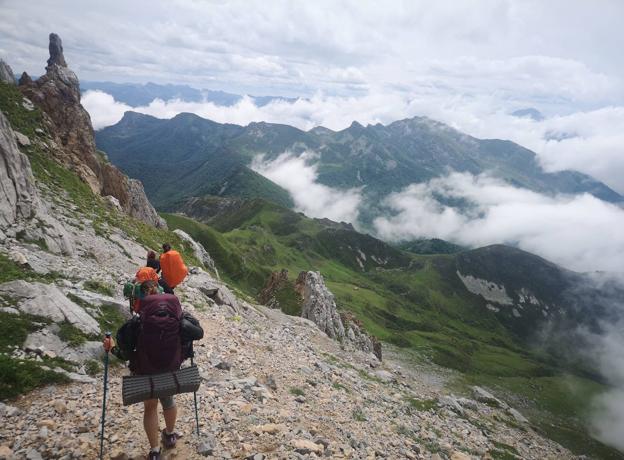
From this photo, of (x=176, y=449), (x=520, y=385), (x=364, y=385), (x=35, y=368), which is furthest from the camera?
(x=520, y=385)

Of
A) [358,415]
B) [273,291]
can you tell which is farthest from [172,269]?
[273,291]

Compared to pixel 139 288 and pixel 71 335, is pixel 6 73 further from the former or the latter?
pixel 139 288

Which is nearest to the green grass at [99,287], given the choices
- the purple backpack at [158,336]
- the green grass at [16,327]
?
the green grass at [16,327]

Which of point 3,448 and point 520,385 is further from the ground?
point 3,448

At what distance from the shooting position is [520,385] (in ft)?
640

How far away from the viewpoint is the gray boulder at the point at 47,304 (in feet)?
47.0

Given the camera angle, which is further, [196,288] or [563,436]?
[563,436]

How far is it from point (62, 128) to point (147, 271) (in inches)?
2480

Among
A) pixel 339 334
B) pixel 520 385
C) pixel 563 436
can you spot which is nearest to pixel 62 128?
pixel 339 334

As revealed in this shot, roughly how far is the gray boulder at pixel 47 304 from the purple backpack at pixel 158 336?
7041 millimetres

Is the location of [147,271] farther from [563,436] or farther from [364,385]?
[563,436]

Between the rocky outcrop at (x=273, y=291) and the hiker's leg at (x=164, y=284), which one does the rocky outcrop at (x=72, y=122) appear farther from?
the hiker's leg at (x=164, y=284)

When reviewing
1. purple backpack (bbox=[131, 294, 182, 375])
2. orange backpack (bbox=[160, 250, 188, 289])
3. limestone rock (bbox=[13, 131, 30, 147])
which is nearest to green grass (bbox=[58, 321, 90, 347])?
orange backpack (bbox=[160, 250, 188, 289])

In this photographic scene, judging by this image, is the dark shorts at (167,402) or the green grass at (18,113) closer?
the dark shorts at (167,402)
